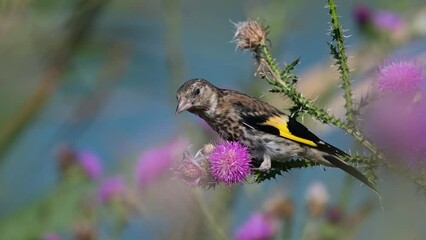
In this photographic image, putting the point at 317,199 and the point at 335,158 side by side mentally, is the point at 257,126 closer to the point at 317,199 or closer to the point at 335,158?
the point at 335,158

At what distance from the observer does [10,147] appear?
150cm

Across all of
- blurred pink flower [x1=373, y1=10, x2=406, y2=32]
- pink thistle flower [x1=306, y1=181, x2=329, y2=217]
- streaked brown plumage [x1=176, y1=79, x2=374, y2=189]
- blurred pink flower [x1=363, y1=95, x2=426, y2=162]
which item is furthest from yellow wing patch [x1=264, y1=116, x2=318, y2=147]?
blurred pink flower [x1=373, y1=10, x2=406, y2=32]

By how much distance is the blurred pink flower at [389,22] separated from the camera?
1742 mm

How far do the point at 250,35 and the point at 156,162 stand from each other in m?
0.83

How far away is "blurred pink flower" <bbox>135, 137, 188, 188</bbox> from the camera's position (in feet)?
5.09

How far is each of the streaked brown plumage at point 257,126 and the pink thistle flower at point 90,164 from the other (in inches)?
26.4

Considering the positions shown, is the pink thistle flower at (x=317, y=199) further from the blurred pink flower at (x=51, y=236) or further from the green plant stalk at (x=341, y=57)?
the green plant stalk at (x=341, y=57)

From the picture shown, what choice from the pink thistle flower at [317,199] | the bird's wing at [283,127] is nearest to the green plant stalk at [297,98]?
the bird's wing at [283,127]

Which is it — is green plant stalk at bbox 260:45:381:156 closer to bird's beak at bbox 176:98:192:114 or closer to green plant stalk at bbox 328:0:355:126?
green plant stalk at bbox 328:0:355:126

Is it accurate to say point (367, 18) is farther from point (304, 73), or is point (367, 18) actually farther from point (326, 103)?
point (304, 73)

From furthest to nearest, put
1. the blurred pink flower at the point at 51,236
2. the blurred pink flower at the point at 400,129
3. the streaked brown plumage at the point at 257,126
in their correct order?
1. the blurred pink flower at the point at 51,236
2. the streaked brown plumage at the point at 257,126
3. the blurred pink flower at the point at 400,129

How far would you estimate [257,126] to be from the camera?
90cm

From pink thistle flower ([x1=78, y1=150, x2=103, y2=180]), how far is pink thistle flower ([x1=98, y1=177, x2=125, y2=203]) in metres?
0.04

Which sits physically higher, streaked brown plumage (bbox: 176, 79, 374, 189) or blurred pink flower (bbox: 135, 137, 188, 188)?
blurred pink flower (bbox: 135, 137, 188, 188)
